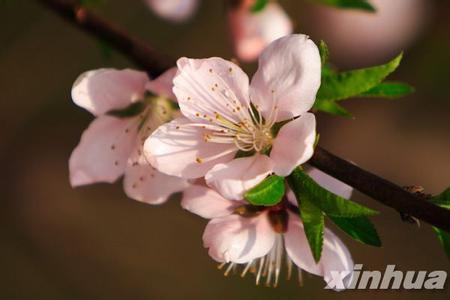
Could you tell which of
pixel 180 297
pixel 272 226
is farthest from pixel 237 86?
pixel 180 297

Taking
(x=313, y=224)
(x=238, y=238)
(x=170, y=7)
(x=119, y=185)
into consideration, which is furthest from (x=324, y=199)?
(x=119, y=185)

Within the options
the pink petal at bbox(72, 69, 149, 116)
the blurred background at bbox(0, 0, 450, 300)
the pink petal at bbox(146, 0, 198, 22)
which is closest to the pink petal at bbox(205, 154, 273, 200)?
the pink petal at bbox(72, 69, 149, 116)

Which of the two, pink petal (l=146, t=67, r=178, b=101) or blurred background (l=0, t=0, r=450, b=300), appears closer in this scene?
pink petal (l=146, t=67, r=178, b=101)

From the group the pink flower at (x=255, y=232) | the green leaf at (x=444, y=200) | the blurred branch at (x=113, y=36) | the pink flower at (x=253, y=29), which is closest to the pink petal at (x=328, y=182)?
the pink flower at (x=255, y=232)

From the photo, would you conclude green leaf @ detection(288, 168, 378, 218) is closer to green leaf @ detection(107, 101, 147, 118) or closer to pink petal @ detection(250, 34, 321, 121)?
pink petal @ detection(250, 34, 321, 121)

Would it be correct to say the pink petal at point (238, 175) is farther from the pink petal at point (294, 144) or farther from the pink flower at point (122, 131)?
the pink flower at point (122, 131)

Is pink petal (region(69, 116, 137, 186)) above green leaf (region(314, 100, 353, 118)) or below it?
below

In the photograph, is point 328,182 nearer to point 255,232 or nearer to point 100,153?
point 255,232
